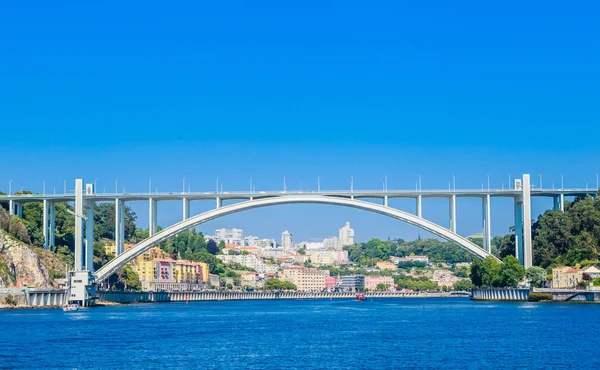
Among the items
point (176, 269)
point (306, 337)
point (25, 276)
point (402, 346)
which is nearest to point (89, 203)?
point (25, 276)

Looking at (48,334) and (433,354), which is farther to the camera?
(48,334)

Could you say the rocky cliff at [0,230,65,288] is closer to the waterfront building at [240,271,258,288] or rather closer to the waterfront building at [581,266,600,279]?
the waterfront building at [581,266,600,279]

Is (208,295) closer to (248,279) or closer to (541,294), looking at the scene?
(248,279)

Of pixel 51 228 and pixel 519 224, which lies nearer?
pixel 519 224

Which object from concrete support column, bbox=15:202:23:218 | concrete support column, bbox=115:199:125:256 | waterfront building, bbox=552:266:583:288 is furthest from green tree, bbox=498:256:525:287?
concrete support column, bbox=15:202:23:218

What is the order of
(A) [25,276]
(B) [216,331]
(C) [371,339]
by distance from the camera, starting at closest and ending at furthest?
(C) [371,339]
(B) [216,331]
(A) [25,276]

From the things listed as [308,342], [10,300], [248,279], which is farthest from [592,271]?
[248,279]

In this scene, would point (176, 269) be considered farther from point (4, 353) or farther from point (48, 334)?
point (4, 353)
